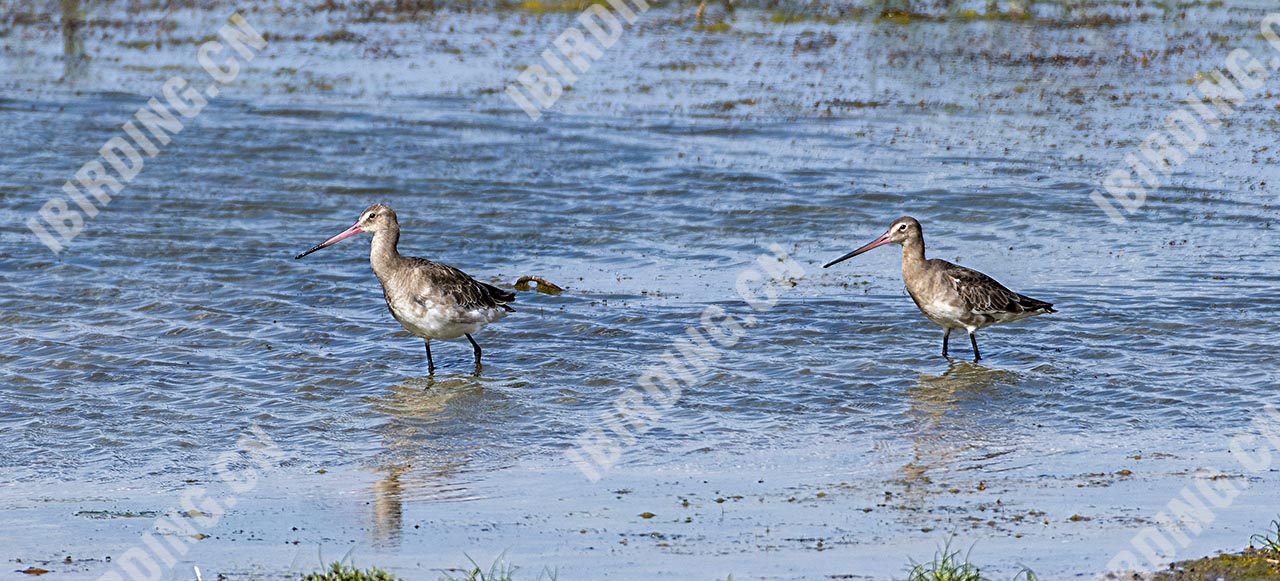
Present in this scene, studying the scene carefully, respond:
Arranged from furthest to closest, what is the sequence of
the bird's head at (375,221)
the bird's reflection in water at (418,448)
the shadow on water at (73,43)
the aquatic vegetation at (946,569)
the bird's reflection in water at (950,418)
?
the shadow on water at (73,43) < the bird's head at (375,221) < the bird's reflection in water at (950,418) < the bird's reflection in water at (418,448) < the aquatic vegetation at (946,569)

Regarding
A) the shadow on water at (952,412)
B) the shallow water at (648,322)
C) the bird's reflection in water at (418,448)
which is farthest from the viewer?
the shadow on water at (952,412)

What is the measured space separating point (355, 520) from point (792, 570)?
226cm

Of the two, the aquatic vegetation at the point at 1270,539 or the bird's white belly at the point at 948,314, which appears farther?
the bird's white belly at the point at 948,314

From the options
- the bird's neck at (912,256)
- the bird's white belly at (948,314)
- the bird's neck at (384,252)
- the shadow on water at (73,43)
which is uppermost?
the shadow on water at (73,43)

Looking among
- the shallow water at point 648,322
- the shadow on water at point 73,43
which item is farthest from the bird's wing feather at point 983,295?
the shadow on water at point 73,43

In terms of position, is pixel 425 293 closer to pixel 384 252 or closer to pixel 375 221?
pixel 384 252

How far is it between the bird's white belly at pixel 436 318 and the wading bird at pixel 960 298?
2.64 m

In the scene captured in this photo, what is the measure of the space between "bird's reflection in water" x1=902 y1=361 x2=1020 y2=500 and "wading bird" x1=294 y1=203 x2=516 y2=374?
10.4 ft

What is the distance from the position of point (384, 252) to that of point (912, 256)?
398cm

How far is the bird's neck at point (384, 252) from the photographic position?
11.3 metres

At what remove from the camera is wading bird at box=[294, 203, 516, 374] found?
11.0 metres

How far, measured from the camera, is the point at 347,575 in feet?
20.1

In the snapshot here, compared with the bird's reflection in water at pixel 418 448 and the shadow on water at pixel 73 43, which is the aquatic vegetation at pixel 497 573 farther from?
the shadow on water at pixel 73 43

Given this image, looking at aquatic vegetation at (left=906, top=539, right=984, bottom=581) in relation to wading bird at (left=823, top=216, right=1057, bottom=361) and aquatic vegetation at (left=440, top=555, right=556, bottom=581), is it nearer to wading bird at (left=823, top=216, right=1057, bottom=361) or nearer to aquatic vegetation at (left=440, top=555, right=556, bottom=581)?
aquatic vegetation at (left=440, top=555, right=556, bottom=581)
